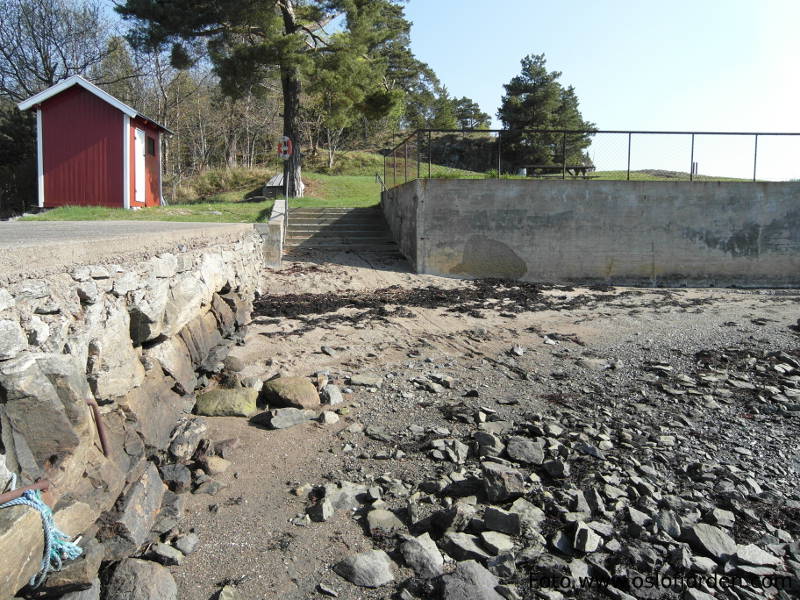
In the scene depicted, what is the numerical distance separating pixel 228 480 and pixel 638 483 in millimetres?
2728

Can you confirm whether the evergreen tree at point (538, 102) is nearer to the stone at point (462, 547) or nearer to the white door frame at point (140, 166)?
the white door frame at point (140, 166)

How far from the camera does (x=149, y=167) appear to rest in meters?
18.8

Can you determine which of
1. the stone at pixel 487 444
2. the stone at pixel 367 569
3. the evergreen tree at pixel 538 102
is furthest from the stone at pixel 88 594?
the evergreen tree at pixel 538 102

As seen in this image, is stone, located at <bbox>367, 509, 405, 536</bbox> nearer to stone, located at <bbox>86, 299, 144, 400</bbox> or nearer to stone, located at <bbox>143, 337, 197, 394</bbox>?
stone, located at <bbox>86, 299, 144, 400</bbox>

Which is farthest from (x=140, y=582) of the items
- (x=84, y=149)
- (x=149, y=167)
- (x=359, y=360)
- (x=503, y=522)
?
(x=149, y=167)

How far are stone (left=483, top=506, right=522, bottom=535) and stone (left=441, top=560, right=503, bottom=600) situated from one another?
0.37m

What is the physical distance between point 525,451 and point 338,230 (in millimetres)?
11183

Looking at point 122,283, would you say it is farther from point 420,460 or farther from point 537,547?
point 537,547

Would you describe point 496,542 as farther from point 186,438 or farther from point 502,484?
point 186,438

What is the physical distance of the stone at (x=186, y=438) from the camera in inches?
161

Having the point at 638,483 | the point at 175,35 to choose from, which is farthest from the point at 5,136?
the point at 638,483

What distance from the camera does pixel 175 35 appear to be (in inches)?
659

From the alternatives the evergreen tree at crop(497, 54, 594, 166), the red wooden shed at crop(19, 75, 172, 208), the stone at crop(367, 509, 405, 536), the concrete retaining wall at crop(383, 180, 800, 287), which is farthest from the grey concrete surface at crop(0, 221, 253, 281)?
the evergreen tree at crop(497, 54, 594, 166)

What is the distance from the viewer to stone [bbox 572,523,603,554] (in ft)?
10.7
